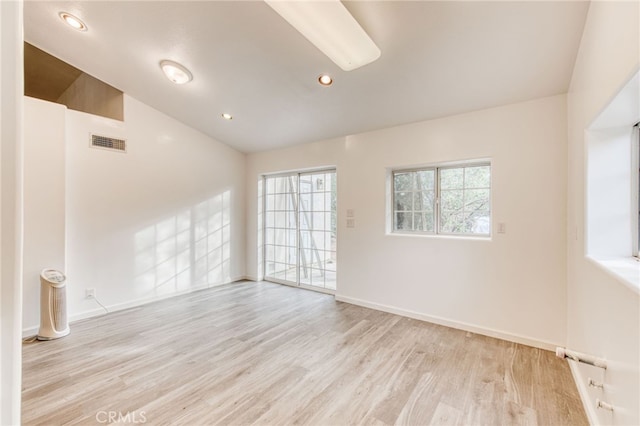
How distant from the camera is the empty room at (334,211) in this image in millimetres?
1654

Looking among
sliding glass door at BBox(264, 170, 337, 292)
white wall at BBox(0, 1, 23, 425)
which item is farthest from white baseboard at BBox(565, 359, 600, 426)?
sliding glass door at BBox(264, 170, 337, 292)

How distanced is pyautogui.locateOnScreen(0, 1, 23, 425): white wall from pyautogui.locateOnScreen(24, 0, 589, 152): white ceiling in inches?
74.7

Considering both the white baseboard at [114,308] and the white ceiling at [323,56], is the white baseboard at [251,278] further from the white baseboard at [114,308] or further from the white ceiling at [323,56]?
the white ceiling at [323,56]

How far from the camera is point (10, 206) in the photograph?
560 mm

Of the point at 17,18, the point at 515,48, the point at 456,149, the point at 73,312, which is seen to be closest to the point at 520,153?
the point at 456,149

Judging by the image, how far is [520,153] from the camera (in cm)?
266

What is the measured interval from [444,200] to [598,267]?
178 cm

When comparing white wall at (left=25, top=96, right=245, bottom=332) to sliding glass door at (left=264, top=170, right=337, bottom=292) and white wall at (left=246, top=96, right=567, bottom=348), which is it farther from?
white wall at (left=246, top=96, right=567, bottom=348)

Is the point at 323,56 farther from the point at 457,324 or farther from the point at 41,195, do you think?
the point at 41,195

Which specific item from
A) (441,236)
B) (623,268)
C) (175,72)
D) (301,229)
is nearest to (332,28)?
(175,72)

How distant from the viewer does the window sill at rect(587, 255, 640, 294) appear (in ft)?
3.71

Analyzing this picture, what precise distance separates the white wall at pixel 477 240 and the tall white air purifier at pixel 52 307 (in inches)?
124

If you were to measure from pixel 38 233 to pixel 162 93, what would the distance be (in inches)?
81.3

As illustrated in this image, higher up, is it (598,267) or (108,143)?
(108,143)
